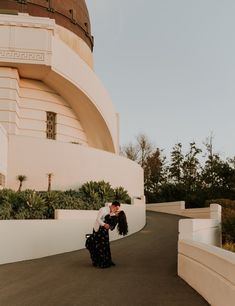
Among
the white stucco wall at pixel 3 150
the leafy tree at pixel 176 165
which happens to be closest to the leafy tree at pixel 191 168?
the leafy tree at pixel 176 165

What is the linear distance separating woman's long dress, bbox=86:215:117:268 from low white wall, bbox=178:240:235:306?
1587mm

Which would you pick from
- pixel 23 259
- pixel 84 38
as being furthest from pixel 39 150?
pixel 84 38

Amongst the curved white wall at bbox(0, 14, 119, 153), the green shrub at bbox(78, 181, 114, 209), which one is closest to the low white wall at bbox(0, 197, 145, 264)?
the green shrub at bbox(78, 181, 114, 209)

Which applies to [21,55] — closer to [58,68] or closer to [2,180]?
[58,68]

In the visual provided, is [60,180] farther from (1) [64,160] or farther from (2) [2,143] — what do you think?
(2) [2,143]

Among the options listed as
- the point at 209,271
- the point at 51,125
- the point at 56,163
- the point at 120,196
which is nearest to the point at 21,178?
the point at 56,163

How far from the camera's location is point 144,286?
7348 millimetres

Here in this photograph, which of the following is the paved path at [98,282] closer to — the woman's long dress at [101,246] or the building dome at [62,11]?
the woman's long dress at [101,246]

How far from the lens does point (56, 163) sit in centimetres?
1802

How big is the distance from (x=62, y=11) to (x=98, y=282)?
19.8 metres

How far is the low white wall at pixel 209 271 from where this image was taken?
536cm

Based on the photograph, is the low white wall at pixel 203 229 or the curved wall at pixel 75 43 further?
the curved wall at pixel 75 43

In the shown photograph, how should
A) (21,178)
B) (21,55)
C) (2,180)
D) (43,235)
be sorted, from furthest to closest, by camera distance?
(21,55) < (21,178) < (2,180) < (43,235)

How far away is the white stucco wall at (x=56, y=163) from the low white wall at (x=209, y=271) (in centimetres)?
1005
